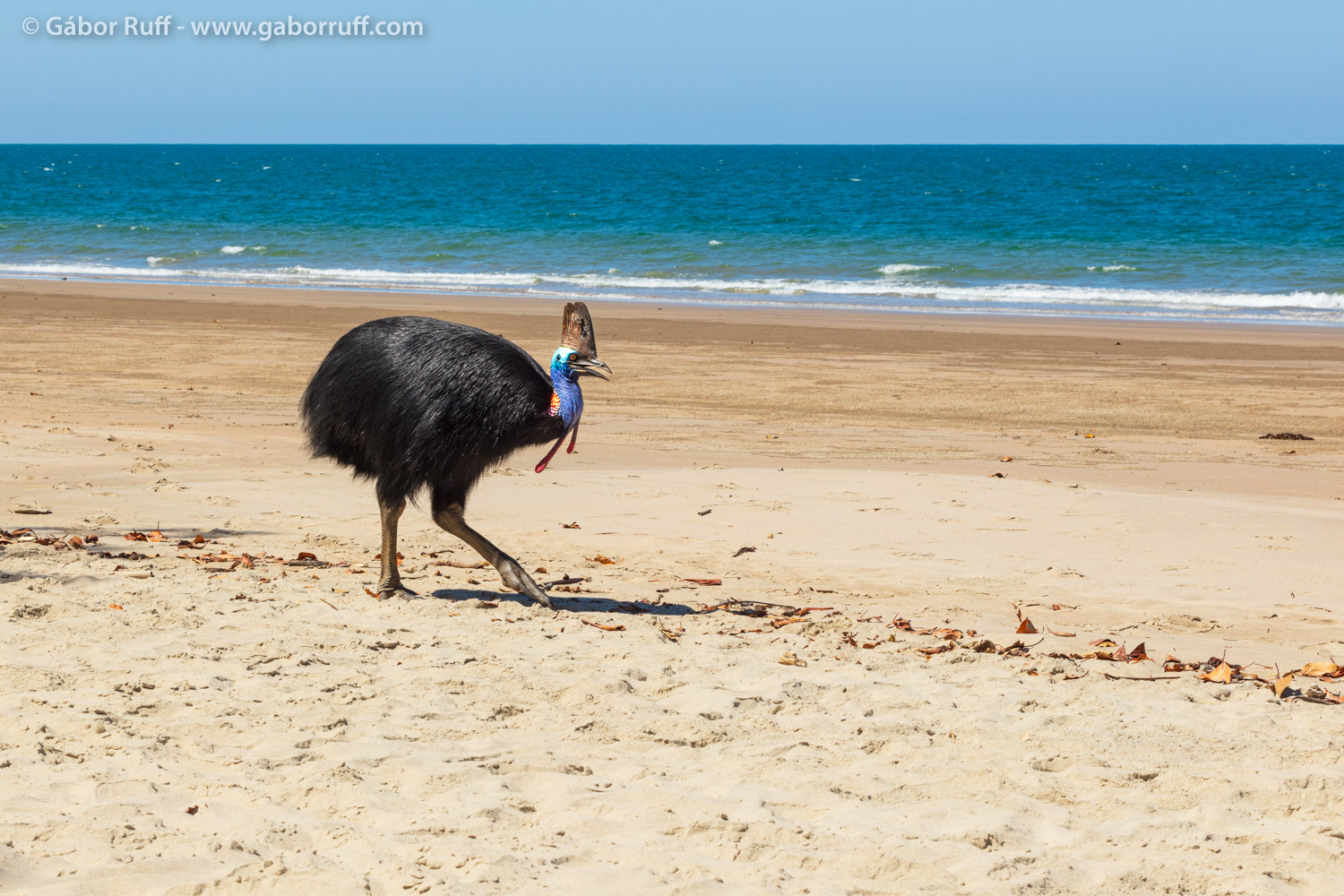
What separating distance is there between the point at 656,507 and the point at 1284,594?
3.42 metres

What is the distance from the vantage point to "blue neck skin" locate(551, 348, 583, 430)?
5402 mm

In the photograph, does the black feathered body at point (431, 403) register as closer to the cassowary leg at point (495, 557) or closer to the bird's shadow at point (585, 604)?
the cassowary leg at point (495, 557)

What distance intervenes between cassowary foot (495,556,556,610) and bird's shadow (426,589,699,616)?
0.06 meters

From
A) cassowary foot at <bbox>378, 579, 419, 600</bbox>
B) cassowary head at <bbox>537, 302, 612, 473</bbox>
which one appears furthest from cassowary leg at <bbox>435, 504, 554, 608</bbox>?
cassowary head at <bbox>537, 302, 612, 473</bbox>

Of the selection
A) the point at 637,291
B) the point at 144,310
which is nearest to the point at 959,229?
the point at 637,291

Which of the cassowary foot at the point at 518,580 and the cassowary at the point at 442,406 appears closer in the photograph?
the cassowary at the point at 442,406

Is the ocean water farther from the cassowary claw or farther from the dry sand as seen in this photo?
the cassowary claw

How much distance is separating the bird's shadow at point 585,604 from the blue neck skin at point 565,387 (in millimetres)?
887

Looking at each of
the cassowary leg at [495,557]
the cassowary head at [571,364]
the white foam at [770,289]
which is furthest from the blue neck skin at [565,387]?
the white foam at [770,289]

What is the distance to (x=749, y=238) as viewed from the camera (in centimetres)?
3862

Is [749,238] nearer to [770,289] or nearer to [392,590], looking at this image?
[770,289]

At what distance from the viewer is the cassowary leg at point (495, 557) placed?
575cm

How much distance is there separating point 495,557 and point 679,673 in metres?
1.37

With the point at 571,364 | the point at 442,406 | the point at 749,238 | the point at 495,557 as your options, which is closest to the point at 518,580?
the point at 495,557
